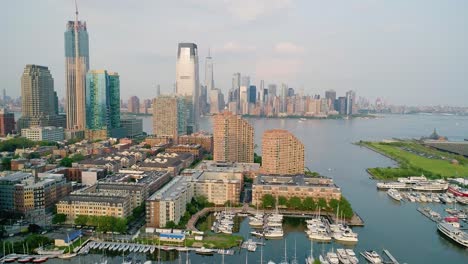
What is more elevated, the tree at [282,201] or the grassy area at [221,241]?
the tree at [282,201]

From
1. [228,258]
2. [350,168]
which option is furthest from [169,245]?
[350,168]

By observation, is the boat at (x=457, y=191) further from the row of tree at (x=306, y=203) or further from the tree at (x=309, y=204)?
the tree at (x=309, y=204)

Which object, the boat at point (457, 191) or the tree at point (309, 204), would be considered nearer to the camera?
the tree at point (309, 204)

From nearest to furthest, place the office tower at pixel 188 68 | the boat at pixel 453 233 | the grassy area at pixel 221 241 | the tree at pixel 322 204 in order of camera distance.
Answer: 1. the grassy area at pixel 221 241
2. the boat at pixel 453 233
3. the tree at pixel 322 204
4. the office tower at pixel 188 68

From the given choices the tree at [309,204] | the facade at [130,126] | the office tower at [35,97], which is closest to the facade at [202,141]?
the facade at [130,126]

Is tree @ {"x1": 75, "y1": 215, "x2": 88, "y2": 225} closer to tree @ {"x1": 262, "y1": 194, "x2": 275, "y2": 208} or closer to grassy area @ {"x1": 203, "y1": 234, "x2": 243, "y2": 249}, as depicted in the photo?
grassy area @ {"x1": 203, "y1": 234, "x2": 243, "y2": 249}

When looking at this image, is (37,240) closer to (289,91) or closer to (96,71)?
(96,71)

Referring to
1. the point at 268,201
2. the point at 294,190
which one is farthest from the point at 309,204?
the point at 268,201
